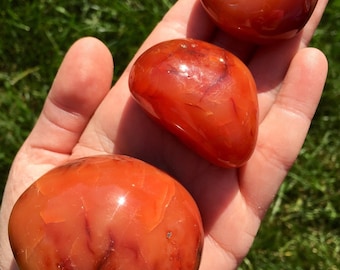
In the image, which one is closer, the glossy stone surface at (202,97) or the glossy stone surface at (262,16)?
the glossy stone surface at (202,97)

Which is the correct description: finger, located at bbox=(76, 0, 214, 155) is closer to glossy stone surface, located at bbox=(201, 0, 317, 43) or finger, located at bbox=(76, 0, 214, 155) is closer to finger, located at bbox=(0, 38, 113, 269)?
finger, located at bbox=(0, 38, 113, 269)

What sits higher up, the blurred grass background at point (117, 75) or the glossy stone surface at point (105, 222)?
the glossy stone surface at point (105, 222)

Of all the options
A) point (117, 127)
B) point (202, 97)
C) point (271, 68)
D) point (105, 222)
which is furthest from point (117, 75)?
point (105, 222)

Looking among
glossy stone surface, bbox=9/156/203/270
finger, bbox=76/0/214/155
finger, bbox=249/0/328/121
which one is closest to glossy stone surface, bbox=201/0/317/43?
finger, bbox=249/0/328/121

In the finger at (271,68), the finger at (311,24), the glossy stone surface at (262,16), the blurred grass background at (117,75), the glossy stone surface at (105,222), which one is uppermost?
the glossy stone surface at (262,16)

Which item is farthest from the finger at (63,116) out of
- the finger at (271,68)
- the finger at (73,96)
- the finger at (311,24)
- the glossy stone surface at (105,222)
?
the finger at (311,24)

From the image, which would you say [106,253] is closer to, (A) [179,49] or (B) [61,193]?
(B) [61,193]

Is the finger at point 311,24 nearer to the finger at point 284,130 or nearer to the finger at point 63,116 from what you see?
the finger at point 284,130
